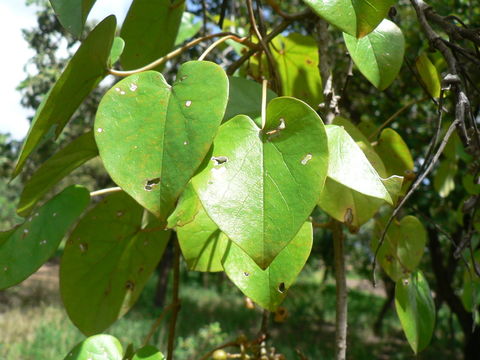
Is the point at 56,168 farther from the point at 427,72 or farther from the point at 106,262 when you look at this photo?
the point at 427,72

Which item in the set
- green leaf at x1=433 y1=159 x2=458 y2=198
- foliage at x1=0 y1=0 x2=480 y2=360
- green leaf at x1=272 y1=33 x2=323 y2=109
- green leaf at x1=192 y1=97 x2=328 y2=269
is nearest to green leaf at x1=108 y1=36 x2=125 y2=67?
foliage at x1=0 y1=0 x2=480 y2=360

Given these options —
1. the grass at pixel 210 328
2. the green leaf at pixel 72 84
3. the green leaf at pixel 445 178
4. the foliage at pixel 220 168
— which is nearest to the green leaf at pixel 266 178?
the foliage at pixel 220 168

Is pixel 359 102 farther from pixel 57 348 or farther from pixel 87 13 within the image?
pixel 57 348

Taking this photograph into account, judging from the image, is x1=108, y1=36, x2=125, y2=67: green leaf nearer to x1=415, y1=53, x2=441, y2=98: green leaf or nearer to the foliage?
the foliage

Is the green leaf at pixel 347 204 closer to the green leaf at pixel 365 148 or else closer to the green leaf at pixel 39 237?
the green leaf at pixel 365 148

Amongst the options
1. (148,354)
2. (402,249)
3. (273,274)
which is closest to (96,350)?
(148,354)

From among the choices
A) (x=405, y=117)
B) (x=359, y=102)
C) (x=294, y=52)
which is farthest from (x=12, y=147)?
(x=294, y=52)
